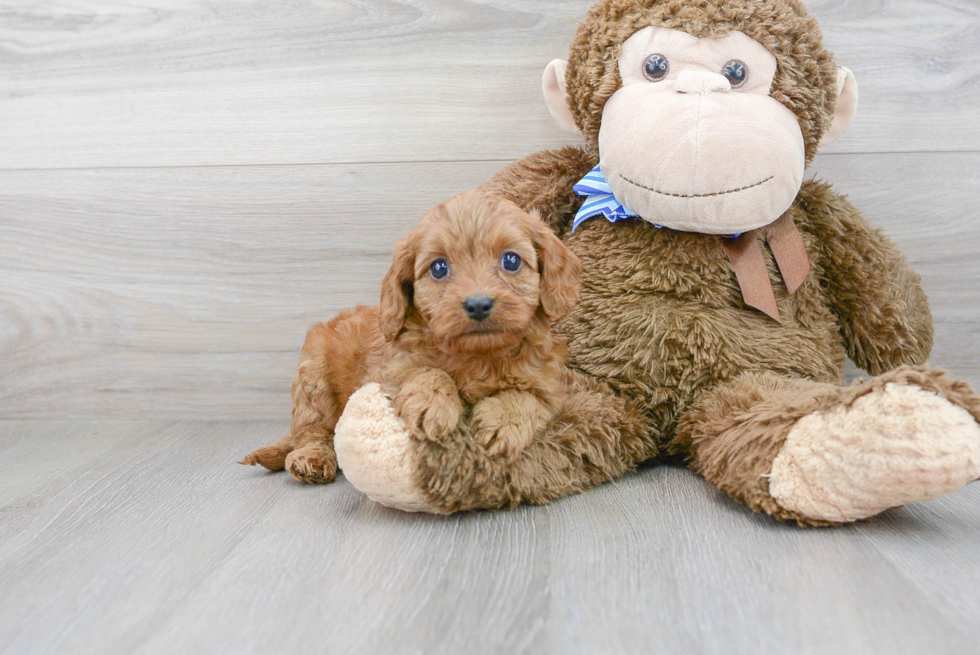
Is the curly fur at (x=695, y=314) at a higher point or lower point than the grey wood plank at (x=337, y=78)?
lower

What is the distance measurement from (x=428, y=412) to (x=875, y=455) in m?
0.59

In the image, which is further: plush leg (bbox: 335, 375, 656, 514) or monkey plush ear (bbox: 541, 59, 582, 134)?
monkey plush ear (bbox: 541, 59, 582, 134)

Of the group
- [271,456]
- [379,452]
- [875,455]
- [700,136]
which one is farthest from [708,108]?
[271,456]

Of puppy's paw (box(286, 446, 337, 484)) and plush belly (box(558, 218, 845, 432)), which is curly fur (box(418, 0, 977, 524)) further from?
puppy's paw (box(286, 446, 337, 484))

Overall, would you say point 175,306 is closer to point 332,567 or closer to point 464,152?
point 464,152

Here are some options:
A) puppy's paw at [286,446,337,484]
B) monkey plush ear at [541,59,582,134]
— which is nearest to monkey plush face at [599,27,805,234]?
monkey plush ear at [541,59,582,134]

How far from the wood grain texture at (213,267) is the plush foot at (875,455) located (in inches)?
33.0

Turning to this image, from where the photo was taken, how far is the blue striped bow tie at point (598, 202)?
1360 millimetres

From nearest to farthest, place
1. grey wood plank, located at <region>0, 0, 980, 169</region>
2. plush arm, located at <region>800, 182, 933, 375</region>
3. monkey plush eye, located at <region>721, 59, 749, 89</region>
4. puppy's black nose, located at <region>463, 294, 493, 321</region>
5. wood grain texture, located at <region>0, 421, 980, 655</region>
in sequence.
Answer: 1. wood grain texture, located at <region>0, 421, 980, 655</region>
2. puppy's black nose, located at <region>463, 294, 493, 321</region>
3. monkey plush eye, located at <region>721, 59, 749, 89</region>
4. plush arm, located at <region>800, 182, 933, 375</region>
5. grey wood plank, located at <region>0, 0, 980, 169</region>

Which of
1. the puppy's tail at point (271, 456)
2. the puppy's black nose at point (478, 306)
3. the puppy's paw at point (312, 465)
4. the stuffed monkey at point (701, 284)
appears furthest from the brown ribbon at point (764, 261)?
the puppy's tail at point (271, 456)

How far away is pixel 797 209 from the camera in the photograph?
1.44 meters

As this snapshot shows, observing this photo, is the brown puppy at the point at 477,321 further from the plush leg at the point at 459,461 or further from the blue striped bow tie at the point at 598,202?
the blue striped bow tie at the point at 598,202

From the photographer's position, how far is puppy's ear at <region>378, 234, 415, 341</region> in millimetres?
1145

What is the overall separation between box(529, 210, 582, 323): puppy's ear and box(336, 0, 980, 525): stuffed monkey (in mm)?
194
